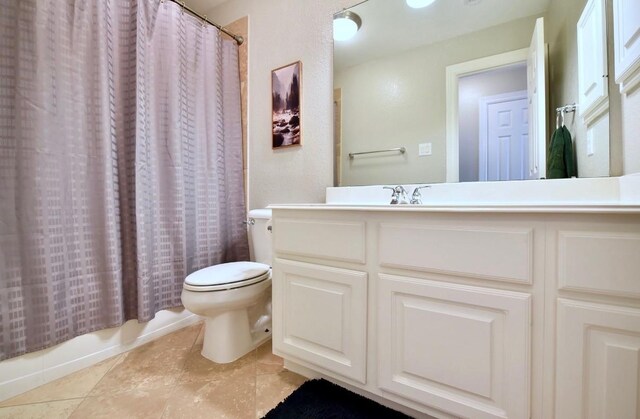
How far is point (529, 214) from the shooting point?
0.73 metres

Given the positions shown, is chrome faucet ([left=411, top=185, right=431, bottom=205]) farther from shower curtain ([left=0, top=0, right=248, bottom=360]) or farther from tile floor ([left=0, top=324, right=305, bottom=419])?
shower curtain ([left=0, top=0, right=248, bottom=360])

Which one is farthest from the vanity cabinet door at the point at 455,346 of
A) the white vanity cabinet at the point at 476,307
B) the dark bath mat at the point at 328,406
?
the dark bath mat at the point at 328,406

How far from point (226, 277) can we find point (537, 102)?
153 cm

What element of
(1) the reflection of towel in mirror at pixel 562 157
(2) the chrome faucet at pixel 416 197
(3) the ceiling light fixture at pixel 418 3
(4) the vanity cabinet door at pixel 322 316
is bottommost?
(4) the vanity cabinet door at pixel 322 316

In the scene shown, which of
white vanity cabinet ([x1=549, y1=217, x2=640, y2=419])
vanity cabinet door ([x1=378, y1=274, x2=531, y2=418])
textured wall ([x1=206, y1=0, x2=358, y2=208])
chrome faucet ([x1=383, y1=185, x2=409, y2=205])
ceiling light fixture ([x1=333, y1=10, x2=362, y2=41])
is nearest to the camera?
white vanity cabinet ([x1=549, y1=217, x2=640, y2=419])

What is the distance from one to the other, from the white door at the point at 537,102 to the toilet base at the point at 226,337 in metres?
1.46

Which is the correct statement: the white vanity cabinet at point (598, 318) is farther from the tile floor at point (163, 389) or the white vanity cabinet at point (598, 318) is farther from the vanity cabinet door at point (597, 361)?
the tile floor at point (163, 389)

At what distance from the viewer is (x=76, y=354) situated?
125cm

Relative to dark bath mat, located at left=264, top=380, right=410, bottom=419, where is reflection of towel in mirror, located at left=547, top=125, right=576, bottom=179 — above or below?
above

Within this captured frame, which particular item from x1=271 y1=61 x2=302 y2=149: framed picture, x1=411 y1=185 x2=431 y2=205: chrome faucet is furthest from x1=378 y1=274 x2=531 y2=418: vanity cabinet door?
x1=271 y1=61 x2=302 y2=149: framed picture

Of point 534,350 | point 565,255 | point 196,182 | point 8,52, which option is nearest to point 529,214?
point 565,255

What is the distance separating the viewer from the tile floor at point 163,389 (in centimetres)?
101

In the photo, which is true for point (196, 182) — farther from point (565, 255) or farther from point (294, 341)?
point (565, 255)

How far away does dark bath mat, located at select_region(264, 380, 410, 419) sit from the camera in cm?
98
